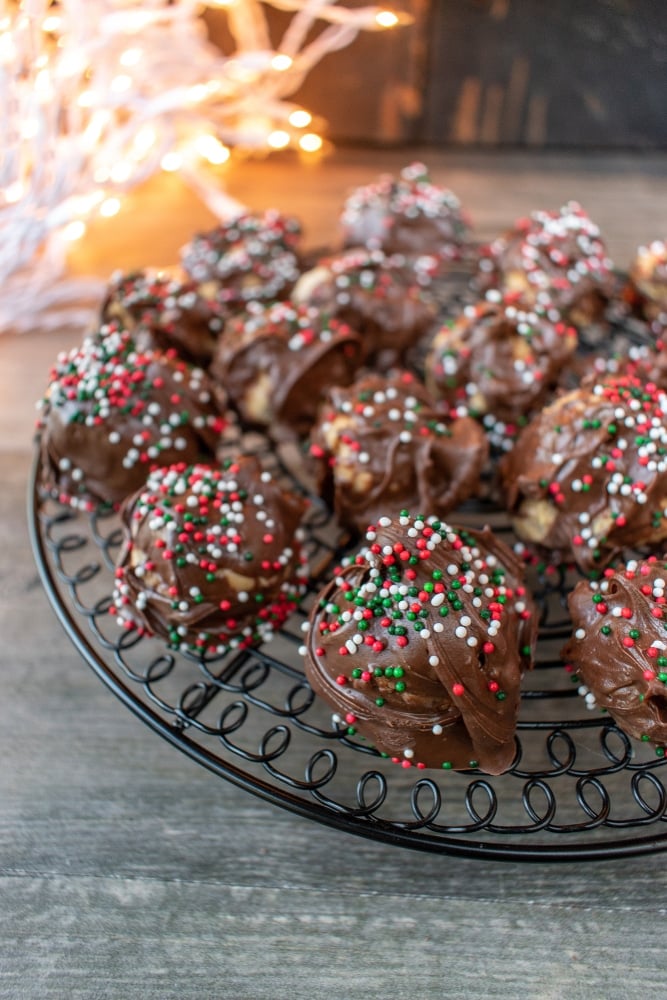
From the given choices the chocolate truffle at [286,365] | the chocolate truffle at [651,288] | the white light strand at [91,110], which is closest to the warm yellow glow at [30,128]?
the white light strand at [91,110]

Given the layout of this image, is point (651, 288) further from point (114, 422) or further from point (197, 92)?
point (114, 422)

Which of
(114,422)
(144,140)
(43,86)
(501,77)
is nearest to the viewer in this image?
(114,422)

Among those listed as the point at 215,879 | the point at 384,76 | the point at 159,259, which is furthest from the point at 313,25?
the point at 215,879

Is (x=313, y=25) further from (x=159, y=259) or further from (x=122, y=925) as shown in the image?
(x=122, y=925)

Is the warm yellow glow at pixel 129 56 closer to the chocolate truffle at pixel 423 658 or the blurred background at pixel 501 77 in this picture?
the blurred background at pixel 501 77

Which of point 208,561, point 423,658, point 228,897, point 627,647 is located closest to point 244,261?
point 208,561

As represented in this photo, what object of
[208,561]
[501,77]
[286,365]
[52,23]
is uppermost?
[52,23]
